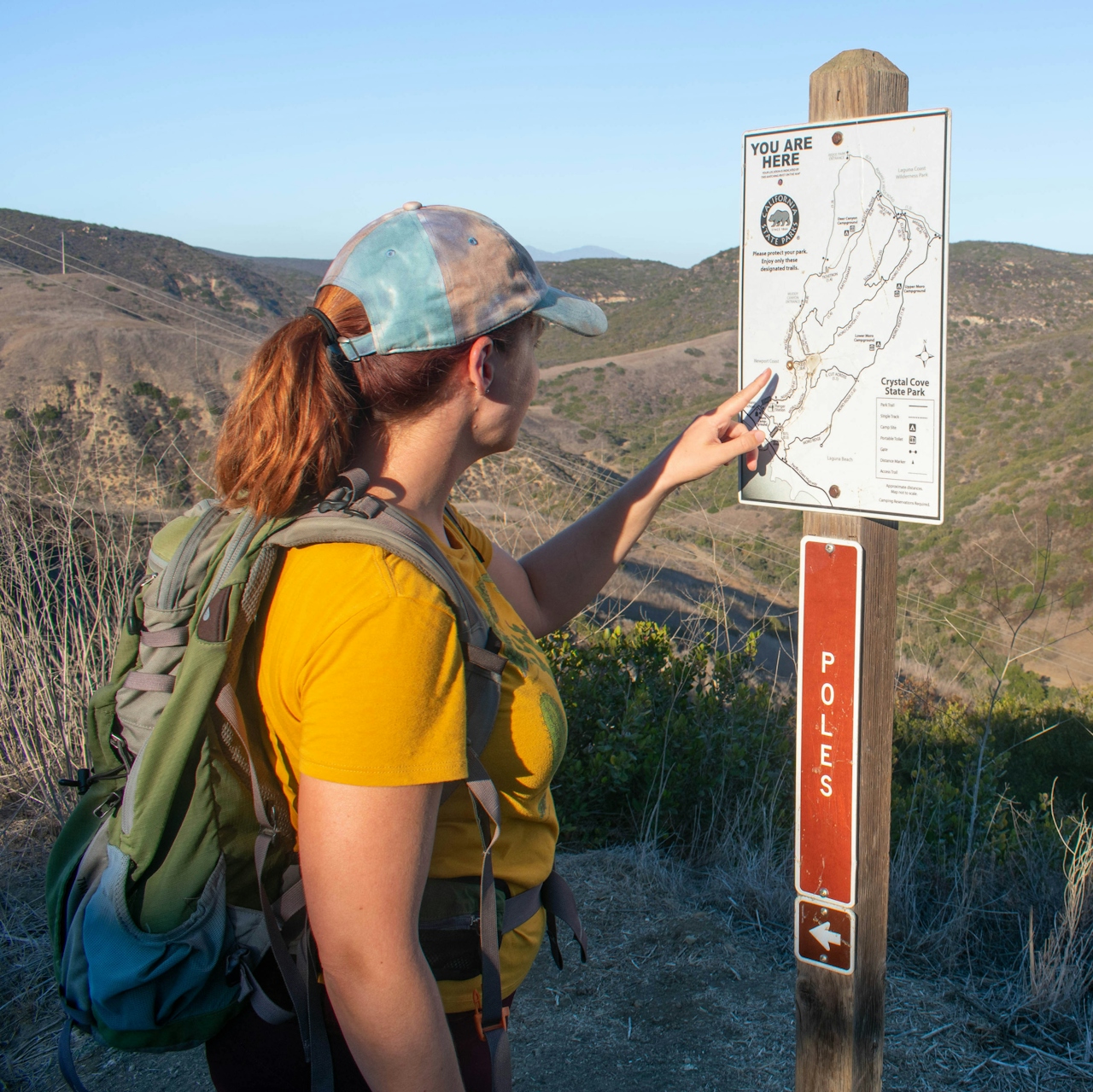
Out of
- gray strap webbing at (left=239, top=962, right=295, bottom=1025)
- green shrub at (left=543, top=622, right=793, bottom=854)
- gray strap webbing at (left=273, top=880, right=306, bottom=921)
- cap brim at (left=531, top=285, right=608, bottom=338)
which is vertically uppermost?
cap brim at (left=531, top=285, right=608, bottom=338)

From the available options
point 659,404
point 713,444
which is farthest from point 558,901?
point 659,404

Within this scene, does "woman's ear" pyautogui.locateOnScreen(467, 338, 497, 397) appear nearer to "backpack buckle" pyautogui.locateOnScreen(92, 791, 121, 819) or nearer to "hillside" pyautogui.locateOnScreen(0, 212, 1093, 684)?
"backpack buckle" pyautogui.locateOnScreen(92, 791, 121, 819)

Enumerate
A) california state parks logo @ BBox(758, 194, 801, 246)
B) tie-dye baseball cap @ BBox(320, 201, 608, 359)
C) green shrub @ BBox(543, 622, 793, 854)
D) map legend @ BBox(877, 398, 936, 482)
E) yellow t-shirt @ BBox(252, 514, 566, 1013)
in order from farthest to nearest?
1. green shrub @ BBox(543, 622, 793, 854)
2. california state parks logo @ BBox(758, 194, 801, 246)
3. map legend @ BBox(877, 398, 936, 482)
4. tie-dye baseball cap @ BBox(320, 201, 608, 359)
5. yellow t-shirt @ BBox(252, 514, 566, 1013)

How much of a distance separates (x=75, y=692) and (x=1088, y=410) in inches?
794

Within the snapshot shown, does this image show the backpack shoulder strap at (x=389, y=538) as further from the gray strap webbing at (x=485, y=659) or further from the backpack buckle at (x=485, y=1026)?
the backpack buckle at (x=485, y=1026)

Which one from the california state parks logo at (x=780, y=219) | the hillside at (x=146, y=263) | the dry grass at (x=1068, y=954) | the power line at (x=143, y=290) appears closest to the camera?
the california state parks logo at (x=780, y=219)

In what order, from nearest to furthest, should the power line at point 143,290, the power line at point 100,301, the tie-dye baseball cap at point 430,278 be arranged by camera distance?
the tie-dye baseball cap at point 430,278
the power line at point 100,301
the power line at point 143,290

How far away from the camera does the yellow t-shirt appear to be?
1025 mm

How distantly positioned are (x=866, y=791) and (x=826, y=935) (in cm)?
29

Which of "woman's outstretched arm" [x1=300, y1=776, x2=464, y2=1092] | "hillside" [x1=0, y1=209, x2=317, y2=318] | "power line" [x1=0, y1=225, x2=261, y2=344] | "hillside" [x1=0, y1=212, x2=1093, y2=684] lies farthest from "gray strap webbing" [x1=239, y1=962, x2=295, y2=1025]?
"hillside" [x1=0, y1=209, x2=317, y2=318]

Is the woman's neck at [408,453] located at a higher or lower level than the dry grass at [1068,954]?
higher

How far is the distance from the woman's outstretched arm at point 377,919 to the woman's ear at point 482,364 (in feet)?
1.92

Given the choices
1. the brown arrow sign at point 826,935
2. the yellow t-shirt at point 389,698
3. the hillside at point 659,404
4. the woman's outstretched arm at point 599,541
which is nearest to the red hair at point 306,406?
the yellow t-shirt at point 389,698

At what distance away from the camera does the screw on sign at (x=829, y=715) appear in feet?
5.22
